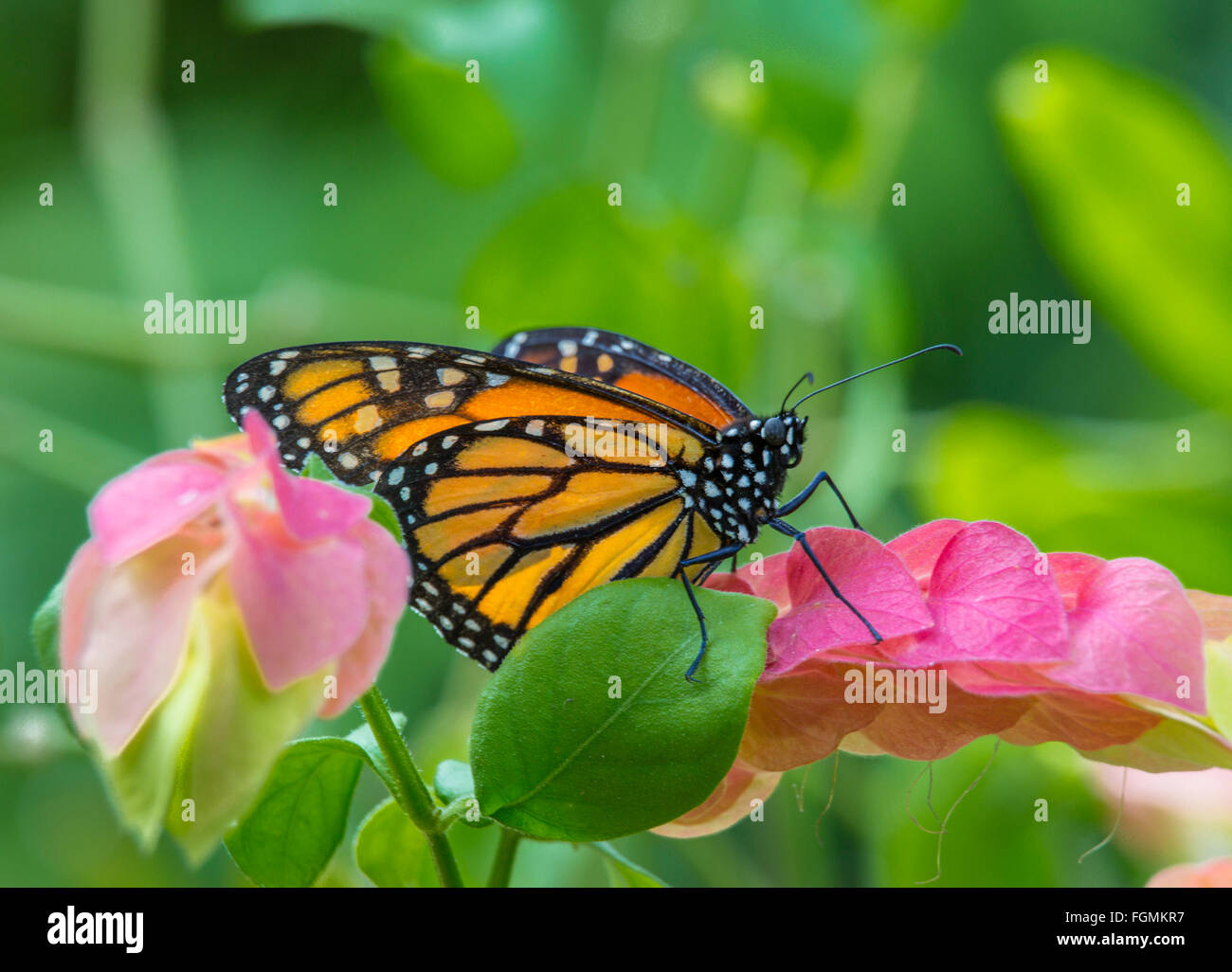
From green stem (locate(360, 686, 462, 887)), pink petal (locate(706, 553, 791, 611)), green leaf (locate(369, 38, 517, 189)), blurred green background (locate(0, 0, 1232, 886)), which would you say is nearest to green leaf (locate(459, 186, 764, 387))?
blurred green background (locate(0, 0, 1232, 886))

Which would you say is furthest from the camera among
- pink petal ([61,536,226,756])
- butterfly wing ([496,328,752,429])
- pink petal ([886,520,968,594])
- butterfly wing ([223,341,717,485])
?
butterfly wing ([496,328,752,429])

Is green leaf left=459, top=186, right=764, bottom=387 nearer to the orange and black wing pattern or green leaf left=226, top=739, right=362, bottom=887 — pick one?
the orange and black wing pattern

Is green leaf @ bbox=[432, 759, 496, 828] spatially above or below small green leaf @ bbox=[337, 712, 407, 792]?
below

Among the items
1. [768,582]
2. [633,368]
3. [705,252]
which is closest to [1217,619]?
[768,582]

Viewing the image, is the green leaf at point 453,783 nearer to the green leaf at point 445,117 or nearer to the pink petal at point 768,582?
the pink petal at point 768,582

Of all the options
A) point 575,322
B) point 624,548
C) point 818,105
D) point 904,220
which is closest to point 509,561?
point 624,548
